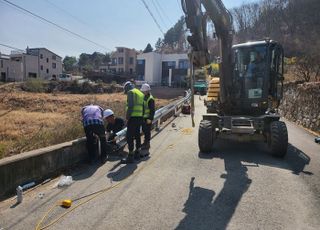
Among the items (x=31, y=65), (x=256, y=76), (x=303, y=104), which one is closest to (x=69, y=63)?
(x=31, y=65)

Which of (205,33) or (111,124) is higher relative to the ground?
(205,33)

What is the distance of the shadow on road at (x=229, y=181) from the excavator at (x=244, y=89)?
0.43 meters

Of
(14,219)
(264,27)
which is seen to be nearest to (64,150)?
(14,219)

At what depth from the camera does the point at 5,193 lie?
5648 mm

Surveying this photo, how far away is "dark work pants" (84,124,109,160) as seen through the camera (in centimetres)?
792

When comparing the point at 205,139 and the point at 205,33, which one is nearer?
the point at 205,33

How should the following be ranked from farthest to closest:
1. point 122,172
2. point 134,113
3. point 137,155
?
point 137,155 < point 134,113 < point 122,172

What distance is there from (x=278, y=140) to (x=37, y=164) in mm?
5932

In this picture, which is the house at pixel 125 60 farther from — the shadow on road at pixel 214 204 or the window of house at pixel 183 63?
the shadow on road at pixel 214 204

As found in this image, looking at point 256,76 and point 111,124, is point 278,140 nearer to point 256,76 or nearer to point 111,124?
point 256,76

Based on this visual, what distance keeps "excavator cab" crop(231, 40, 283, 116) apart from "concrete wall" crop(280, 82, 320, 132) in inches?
212

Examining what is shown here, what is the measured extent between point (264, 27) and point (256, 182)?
223ft

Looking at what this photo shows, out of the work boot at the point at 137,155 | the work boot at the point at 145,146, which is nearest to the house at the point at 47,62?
the work boot at the point at 145,146

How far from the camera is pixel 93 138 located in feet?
26.2
